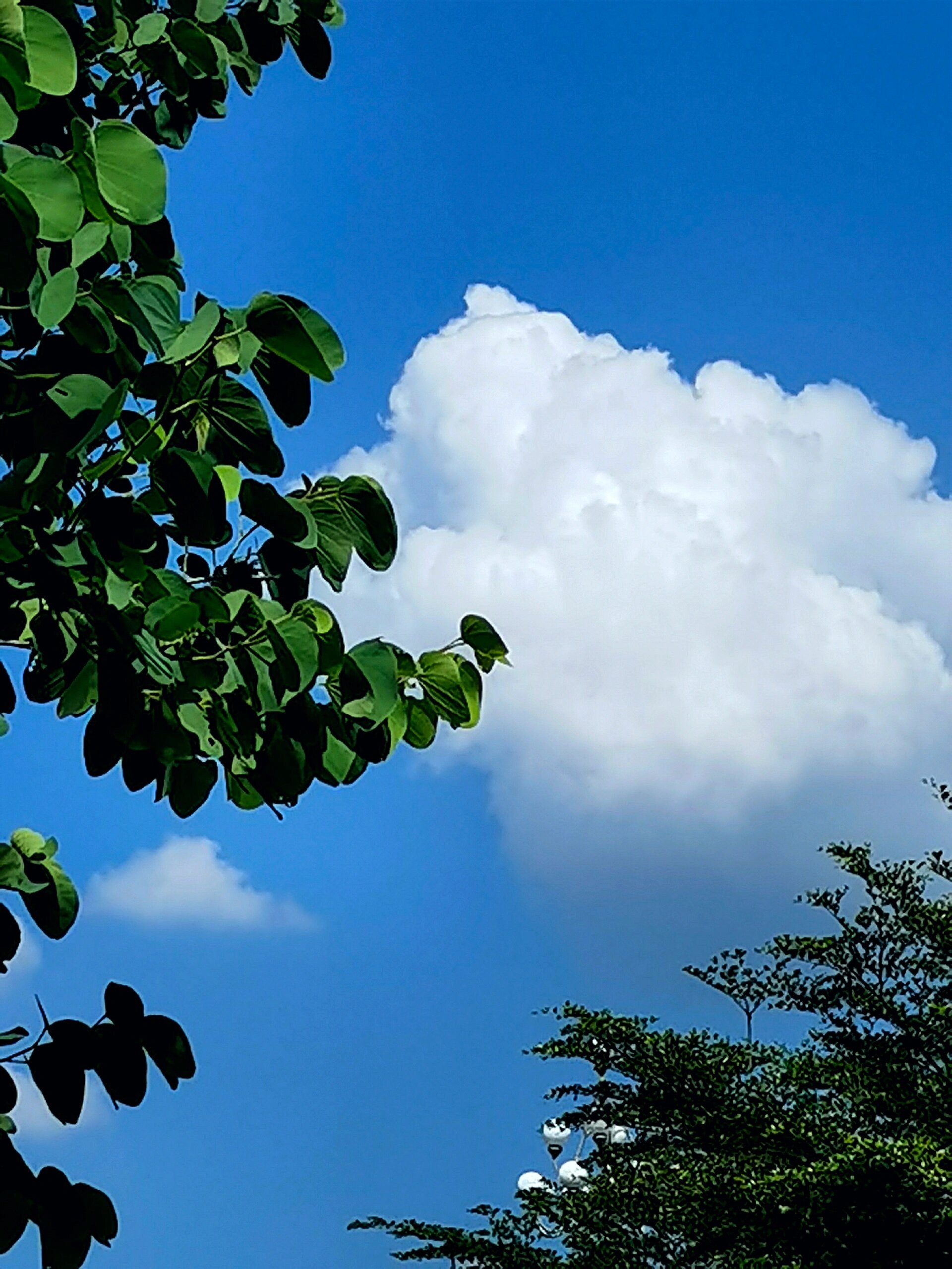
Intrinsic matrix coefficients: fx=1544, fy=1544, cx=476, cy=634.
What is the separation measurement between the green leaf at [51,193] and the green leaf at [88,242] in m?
0.02

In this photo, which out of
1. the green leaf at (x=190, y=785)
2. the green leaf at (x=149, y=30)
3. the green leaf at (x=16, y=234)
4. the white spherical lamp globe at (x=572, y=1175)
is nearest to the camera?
the green leaf at (x=16, y=234)

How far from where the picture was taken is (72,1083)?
1.55 m

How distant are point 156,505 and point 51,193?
39 cm

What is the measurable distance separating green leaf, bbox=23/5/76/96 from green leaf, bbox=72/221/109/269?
11cm

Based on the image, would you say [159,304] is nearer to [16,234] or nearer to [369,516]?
[16,234]

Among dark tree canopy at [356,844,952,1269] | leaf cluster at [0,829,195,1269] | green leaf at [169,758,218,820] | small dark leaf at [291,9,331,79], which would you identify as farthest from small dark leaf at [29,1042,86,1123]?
dark tree canopy at [356,844,952,1269]

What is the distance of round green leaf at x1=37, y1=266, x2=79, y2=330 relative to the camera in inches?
49.9

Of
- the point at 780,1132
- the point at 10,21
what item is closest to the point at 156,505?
the point at 10,21

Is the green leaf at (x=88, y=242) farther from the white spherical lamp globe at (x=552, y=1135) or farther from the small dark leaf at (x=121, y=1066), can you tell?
the white spherical lamp globe at (x=552, y=1135)

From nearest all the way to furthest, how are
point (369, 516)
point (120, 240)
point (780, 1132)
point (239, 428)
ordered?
1. point (120, 240)
2. point (239, 428)
3. point (369, 516)
4. point (780, 1132)

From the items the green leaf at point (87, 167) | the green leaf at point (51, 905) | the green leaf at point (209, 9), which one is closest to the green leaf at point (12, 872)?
the green leaf at point (51, 905)

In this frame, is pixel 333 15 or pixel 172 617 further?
pixel 333 15

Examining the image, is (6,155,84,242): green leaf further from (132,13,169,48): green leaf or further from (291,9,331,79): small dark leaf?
(291,9,331,79): small dark leaf

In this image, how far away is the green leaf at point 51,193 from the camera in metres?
1.22
